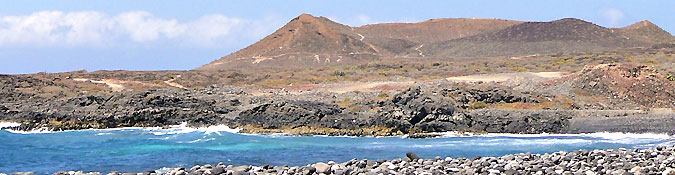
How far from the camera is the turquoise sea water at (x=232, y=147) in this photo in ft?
84.5

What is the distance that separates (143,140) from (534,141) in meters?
17.4

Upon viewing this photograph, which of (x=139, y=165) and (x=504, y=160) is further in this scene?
(x=139, y=165)

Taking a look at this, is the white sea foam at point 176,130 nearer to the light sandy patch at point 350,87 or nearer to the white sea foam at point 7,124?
the white sea foam at point 7,124

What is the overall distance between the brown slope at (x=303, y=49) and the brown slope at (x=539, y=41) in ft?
44.7

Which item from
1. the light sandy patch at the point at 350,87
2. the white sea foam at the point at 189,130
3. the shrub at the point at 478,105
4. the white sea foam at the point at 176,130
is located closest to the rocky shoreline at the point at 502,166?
the white sea foam at the point at 189,130

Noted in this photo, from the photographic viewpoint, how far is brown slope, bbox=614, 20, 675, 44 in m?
124

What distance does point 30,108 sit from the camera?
45.4 meters

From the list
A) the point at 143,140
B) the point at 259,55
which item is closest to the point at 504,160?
the point at 143,140

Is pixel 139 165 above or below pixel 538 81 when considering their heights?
below

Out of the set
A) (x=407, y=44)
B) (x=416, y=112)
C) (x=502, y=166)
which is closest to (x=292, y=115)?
(x=416, y=112)

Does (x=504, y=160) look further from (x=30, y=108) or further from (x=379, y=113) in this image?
(x=30, y=108)

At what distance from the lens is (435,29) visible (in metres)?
152

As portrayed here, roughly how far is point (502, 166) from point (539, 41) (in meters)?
108

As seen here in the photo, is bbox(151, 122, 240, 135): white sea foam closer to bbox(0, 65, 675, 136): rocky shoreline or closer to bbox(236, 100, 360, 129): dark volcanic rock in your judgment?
→ bbox(0, 65, 675, 136): rocky shoreline
